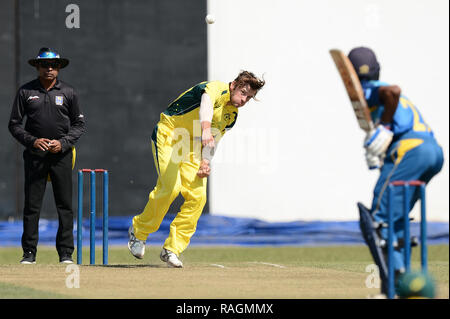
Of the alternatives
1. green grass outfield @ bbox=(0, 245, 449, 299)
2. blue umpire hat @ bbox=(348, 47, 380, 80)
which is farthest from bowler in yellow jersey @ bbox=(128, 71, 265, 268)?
blue umpire hat @ bbox=(348, 47, 380, 80)

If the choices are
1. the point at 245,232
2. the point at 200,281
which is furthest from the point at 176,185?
the point at 245,232

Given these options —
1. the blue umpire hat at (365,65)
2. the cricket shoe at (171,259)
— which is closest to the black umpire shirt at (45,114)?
the cricket shoe at (171,259)

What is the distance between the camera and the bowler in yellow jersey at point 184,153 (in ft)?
24.4

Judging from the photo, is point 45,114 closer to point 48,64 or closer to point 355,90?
point 48,64

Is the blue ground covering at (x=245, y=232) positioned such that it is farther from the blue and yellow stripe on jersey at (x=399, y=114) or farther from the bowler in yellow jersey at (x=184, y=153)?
the blue and yellow stripe on jersey at (x=399, y=114)

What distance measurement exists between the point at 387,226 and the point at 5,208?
875 cm

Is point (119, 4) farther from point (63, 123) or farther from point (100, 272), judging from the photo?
point (100, 272)

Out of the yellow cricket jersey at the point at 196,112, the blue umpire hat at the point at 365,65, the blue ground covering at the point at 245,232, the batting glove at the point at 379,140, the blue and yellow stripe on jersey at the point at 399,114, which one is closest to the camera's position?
the batting glove at the point at 379,140

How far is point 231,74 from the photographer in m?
13.8

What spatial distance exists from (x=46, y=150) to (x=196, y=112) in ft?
4.26

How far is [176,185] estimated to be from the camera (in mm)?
7461
